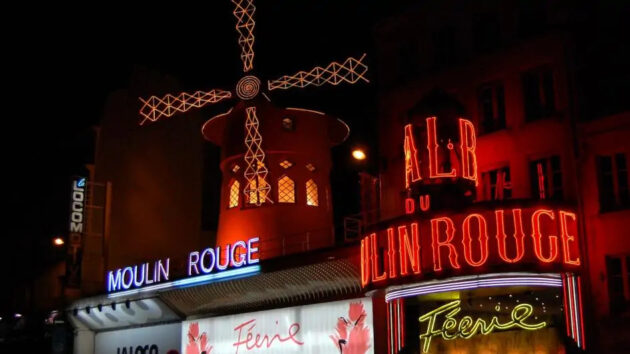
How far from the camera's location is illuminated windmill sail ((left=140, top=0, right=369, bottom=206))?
20.2 meters

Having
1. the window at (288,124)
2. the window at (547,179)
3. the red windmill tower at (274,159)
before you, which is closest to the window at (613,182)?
the window at (547,179)

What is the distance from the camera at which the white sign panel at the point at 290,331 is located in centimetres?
1672

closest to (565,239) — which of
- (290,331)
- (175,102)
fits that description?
(290,331)

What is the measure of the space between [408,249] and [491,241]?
1461mm

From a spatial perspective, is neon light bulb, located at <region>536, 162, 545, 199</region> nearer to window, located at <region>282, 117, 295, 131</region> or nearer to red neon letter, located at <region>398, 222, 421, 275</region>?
red neon letter, located at <region>398, 222, 421, 275</region>

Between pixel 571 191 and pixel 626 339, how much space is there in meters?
2.49

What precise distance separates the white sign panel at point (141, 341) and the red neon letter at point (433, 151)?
9083mm

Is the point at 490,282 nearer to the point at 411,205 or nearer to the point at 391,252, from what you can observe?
the point at 391,252

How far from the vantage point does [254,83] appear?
21203mm

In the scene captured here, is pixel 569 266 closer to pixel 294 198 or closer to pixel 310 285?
pixel 310 285

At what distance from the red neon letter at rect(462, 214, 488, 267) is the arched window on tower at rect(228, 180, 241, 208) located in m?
9.22

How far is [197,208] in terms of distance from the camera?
87.3ft

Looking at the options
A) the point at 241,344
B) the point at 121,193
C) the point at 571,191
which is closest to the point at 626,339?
the point at 571,191

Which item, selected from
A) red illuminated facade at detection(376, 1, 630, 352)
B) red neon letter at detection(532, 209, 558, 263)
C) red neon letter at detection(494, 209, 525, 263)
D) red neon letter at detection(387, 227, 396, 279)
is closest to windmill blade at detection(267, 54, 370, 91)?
red illuminated facade at detection(376, 1, 630, 352)
